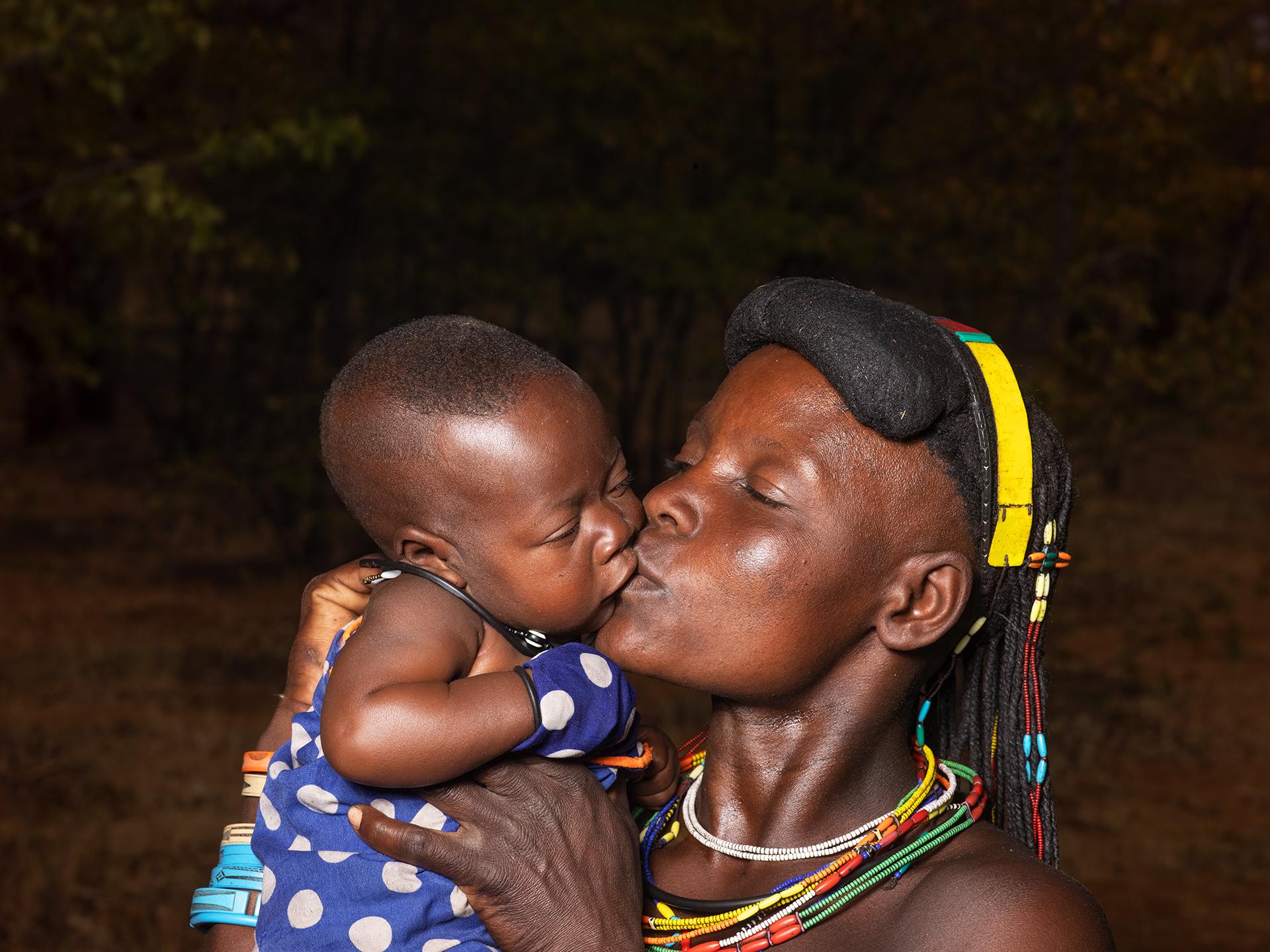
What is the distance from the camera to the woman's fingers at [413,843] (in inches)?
79.0

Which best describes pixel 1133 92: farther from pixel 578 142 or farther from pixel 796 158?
pixel 578 142

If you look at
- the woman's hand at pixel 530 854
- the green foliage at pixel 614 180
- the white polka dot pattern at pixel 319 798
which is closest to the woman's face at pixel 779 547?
the woman's hand at pixel 530 854

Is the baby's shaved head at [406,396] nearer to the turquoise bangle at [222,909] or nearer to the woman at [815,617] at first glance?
the woman at [815,617]

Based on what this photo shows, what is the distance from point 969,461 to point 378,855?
3.51 feet

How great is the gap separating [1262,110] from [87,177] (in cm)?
1700

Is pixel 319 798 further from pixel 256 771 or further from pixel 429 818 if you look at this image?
pixel 256 771

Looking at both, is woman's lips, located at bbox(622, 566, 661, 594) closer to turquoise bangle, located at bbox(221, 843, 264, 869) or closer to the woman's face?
the woman's face

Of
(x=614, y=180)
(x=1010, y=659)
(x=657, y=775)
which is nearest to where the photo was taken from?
(x=1010, y=659)

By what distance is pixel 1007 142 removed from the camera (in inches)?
474

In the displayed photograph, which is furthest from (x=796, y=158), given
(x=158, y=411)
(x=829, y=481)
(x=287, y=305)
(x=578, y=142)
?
(x=829, y=481)

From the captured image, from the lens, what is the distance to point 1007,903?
196 cm

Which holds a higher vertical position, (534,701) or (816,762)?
(534,701)

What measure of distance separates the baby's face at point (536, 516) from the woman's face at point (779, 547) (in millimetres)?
73

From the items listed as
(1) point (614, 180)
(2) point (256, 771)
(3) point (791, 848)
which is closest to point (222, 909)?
(2) point (256, 771)
